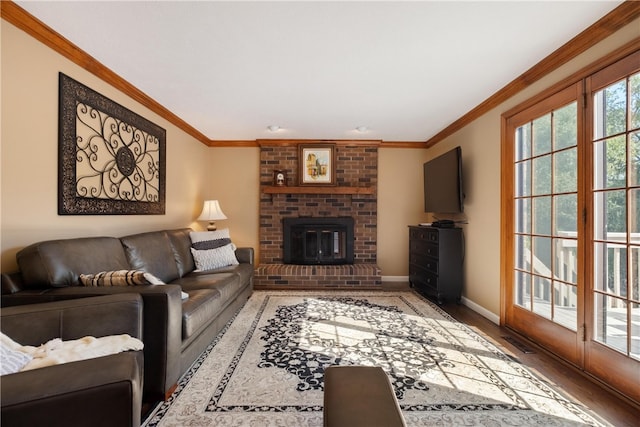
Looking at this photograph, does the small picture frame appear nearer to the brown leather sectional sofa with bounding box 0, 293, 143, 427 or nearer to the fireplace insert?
the fireplace insert

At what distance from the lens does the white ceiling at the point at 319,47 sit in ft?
5.57

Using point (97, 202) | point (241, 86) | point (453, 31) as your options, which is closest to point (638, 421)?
point (453, 31)

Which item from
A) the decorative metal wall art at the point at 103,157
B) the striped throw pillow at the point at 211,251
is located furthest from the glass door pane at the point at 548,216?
the decorative metal wall art at the point at 103,157

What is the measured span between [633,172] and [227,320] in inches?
130

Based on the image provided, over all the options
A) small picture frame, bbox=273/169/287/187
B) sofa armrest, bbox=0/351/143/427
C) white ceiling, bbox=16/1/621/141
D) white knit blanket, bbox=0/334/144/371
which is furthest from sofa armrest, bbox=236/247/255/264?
sofa armrest, bbox=0/351/143/427

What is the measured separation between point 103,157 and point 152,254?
94 cm

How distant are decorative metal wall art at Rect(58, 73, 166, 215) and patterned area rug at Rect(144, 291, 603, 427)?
156 cm

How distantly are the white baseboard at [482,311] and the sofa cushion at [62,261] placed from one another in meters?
3.53

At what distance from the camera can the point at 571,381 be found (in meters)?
1.91

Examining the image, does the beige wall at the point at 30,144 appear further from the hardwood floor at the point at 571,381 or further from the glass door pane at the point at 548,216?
the glass door pane at the point at 548,216

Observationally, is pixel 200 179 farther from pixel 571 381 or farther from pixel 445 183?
pixel 571 381

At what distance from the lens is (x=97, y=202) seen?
2.41 metres

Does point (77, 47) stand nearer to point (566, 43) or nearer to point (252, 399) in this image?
point (252, 399)

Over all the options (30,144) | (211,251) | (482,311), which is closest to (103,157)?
(30,144)
